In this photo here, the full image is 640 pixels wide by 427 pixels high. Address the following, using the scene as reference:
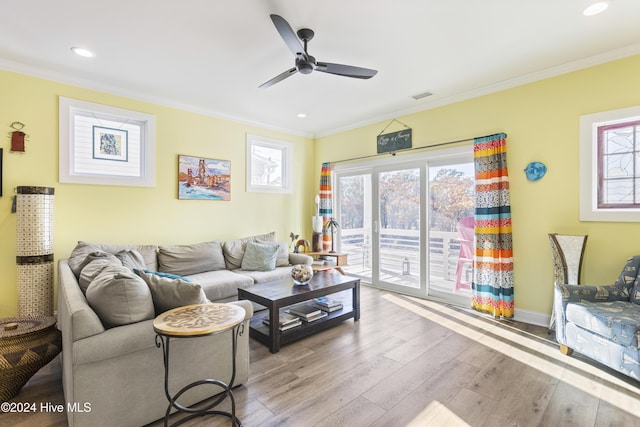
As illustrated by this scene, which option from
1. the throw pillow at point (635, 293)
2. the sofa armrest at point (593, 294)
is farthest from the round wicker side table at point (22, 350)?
the throw pillow at point (635, 293)

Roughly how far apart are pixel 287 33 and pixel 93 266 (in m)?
2.37

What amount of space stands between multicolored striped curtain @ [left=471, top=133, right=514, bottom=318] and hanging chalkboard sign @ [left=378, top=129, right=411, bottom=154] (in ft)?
3.53

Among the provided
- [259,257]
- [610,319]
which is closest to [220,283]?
[259,257]

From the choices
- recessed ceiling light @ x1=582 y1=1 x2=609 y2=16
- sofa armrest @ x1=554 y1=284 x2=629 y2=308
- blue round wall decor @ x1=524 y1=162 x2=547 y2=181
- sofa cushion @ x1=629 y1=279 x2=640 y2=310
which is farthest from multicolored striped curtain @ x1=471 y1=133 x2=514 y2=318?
recessed ceiling light @ x1=582 y1=1 x2=609 y2=16

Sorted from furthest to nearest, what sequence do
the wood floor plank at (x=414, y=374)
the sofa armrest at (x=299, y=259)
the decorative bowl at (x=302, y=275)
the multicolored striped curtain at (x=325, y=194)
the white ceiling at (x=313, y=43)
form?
the multicolored striped curtain at (x=325, y=194) < the sofa armrest at (x=299, y=259) < the decorative bowl at (x=302, y=275) < the white ceiling at (x=313, y=43) < the wood floor plank at (x=414, y=374)

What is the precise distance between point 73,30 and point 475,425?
4.14m

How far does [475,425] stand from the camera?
1774mm

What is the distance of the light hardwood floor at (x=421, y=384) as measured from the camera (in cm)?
184

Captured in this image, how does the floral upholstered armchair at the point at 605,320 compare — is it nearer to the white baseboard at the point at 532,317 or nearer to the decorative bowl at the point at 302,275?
the white baseboard at the point at 532,317

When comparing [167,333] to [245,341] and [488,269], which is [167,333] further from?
[488,269]

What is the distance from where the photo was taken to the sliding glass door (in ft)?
13.0

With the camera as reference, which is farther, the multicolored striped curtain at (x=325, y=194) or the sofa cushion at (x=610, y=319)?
the multicolored striped curtain at (x=325, y=194)

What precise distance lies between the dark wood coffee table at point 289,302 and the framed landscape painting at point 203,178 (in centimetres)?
191

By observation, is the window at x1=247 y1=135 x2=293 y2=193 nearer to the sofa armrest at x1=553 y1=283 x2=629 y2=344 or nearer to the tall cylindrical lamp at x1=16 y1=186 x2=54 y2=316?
the tall cylindrical lamp at x1=16 y1=186 x2=54 y2=316
